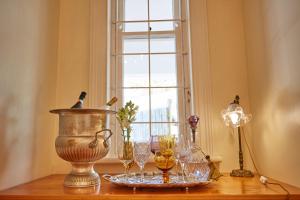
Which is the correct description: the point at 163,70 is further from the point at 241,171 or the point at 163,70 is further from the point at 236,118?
the point at 241,171

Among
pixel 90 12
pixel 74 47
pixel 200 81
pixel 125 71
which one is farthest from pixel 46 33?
pixel 200 81

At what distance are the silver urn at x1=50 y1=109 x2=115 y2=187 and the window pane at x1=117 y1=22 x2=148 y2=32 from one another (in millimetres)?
883

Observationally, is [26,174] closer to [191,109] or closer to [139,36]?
[191,109]

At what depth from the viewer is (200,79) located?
1.69 meters

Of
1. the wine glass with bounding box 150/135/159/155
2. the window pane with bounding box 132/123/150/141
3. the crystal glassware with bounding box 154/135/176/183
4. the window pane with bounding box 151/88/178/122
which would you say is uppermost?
the window pane with bounding box 151/88/178/122

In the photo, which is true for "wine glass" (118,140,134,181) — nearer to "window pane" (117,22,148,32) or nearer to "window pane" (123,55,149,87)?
"window pane" (123,55,149,87)

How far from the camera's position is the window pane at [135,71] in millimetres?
1838

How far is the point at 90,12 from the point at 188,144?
1.09 m

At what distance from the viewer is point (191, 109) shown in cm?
173

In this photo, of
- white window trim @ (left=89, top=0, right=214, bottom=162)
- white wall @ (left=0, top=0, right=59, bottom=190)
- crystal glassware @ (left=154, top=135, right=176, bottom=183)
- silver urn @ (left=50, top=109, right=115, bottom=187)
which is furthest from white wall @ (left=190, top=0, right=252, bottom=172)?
white wall @ (left=0, top=0, right=59, bottom=190)

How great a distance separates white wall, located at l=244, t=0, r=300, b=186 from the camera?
111 cm

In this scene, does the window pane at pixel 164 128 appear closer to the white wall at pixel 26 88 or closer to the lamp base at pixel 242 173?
the lamp base at pixel 242 173

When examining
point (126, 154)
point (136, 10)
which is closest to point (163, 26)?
point (136, 10)

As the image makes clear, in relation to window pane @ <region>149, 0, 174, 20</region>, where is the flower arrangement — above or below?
below
